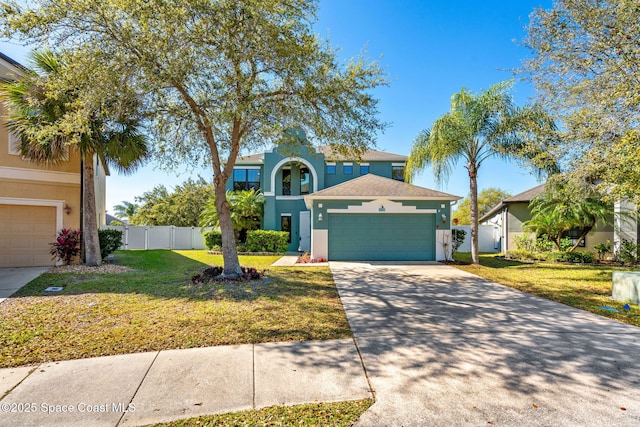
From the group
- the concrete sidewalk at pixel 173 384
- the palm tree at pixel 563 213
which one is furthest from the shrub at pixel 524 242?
the concrete sidewalk at pixel 173 384

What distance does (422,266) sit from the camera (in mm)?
12250

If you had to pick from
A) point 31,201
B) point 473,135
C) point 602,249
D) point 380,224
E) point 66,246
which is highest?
point 473,135

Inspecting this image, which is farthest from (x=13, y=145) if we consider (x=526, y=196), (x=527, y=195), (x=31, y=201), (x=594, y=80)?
(x=527, y=195)

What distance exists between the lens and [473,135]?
12000mm

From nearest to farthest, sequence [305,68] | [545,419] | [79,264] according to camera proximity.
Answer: [545,419] < [305,68] < [79,264]

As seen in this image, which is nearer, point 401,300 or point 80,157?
point 401,300

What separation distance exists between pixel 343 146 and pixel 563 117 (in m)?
6.29

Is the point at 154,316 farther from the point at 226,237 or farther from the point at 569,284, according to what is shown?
the point at 569,284

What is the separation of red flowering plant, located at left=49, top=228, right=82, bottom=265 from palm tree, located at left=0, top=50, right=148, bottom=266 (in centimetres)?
32

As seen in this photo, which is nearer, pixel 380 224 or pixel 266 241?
pixel 380 224

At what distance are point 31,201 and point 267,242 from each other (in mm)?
10196

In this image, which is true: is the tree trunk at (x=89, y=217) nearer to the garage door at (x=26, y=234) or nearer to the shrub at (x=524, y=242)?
the garage door at (x=26, y=234)

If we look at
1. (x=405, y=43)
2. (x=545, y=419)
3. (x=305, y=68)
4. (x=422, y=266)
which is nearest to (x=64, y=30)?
(x=305, y=68)

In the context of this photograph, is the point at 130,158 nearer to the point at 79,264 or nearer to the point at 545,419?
the point at 79,264
